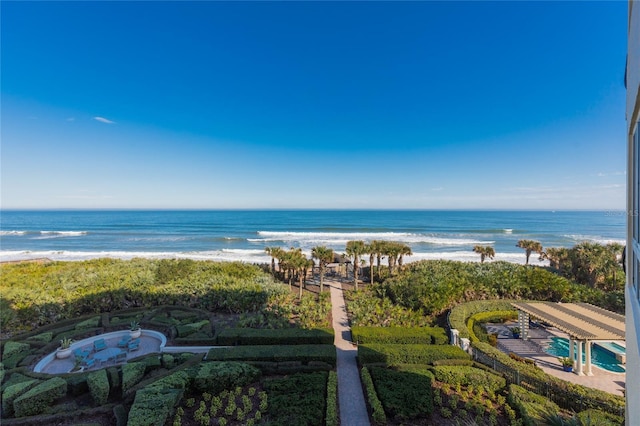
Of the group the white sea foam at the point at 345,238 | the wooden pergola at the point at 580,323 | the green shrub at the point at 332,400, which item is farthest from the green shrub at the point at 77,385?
the white sea foam at the point at 345,238

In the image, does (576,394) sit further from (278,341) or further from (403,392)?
(278,341)

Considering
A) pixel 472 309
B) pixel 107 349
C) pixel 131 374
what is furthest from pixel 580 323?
pixel 107 349

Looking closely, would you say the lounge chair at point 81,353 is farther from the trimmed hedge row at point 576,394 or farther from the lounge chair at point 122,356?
the trimmed hedge row at point 576,394

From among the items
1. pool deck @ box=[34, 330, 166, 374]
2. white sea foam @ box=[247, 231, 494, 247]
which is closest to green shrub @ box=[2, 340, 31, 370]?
pool deck @ box=[34, 330, 166, 374]

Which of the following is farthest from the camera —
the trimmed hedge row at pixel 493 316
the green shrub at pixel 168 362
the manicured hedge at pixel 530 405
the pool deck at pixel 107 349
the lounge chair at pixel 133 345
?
the trimmed hedge row at pixel 493 316

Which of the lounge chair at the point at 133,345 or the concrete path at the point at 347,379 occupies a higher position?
the lounge chair at the point at 133,345

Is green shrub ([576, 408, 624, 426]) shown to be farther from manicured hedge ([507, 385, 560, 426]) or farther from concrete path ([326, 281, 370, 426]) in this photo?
concrete path ([326, 281, 370, 426])
